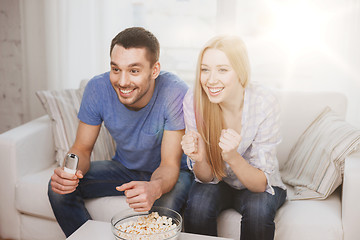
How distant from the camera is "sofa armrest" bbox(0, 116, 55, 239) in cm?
173

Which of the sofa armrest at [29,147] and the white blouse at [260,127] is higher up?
the white blouse at [260,127]

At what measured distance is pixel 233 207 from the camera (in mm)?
1506

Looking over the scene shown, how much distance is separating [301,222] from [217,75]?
62 cm

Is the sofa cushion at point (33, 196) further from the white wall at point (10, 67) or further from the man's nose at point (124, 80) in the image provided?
the white wall at point (10, 67)

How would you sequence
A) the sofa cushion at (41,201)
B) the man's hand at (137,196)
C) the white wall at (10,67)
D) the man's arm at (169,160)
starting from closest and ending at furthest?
the man's hand at (137,196) → the man's arm at (169,160) → the sofa cushion at (41,201) → the white wall at (10,67)

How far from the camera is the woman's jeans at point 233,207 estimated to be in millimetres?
1323

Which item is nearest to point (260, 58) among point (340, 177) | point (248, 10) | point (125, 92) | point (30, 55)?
point (248, 10)

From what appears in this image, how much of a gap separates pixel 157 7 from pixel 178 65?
0.42m

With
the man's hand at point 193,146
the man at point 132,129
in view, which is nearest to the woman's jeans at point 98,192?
the man at point 132,129

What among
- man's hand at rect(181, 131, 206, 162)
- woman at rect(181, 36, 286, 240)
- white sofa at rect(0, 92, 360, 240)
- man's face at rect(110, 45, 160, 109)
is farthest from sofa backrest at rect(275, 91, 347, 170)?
man's face at rect(110, 45, 160, 109)

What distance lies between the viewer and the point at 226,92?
133cm

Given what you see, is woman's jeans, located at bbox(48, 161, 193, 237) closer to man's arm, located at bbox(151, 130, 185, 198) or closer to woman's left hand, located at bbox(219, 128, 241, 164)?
man's arm, located at bbox(151, 130, 185, 198)

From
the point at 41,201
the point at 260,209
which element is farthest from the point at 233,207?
the point at 41,201

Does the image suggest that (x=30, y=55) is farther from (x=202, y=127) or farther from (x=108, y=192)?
(x=202, y=127)
